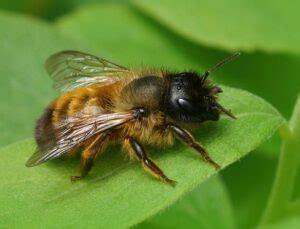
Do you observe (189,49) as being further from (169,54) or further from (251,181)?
(251,181)

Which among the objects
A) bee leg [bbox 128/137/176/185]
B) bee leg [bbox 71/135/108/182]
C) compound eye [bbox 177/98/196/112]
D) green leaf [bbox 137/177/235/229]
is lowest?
green leaf [bbox 137/177/235/229]

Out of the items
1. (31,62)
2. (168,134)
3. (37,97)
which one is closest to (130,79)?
(168,134)

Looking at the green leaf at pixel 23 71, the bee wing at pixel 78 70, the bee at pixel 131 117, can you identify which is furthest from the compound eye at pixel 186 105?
the green leaf at pixel 23 71

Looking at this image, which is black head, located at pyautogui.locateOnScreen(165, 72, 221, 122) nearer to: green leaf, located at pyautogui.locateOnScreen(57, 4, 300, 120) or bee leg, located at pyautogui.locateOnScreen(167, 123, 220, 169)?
bee leg, located at pyautogui.locateOnScreen(167, 123, 220, 169)

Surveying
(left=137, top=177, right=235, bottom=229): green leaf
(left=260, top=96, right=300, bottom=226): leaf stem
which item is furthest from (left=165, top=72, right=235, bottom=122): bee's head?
(left=137, top=177, right=235, bottom=229): green leaf

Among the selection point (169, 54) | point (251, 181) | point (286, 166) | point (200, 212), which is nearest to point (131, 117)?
point (286, 166)

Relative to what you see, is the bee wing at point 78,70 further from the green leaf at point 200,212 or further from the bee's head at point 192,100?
the green leaf at point 200,212

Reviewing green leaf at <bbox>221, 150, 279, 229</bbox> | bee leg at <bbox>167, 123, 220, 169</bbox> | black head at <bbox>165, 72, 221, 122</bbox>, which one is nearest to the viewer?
bee leg at <bbox>167, 123, 220, 169</bbox>

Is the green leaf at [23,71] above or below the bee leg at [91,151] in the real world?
below

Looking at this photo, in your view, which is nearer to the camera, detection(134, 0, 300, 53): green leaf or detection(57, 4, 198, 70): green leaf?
detection(134, 0, 300, 53): green leaf
